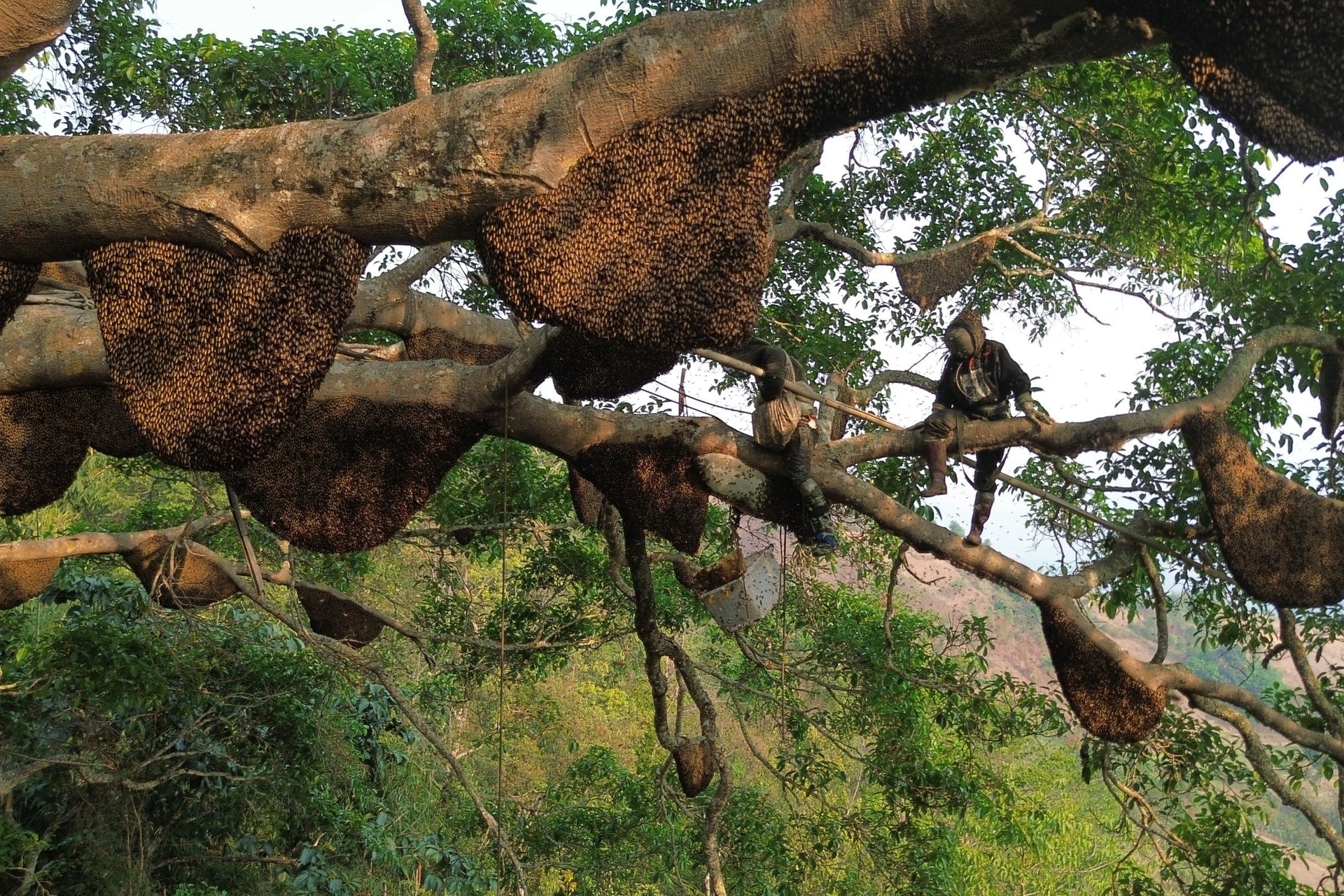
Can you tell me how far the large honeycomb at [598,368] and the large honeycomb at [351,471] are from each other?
0.47 meters

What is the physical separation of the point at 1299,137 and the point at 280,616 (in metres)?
4.96

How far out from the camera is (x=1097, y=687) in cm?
477

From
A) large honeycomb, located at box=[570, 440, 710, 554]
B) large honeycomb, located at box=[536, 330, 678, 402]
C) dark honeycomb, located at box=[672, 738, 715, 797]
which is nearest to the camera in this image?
large honeycomb, located at box=[536, 330, 678, 402]

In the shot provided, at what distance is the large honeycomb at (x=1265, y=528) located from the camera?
15.4ft

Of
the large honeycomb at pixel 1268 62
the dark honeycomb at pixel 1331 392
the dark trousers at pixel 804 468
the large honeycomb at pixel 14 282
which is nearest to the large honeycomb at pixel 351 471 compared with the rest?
the dark trousers at pixel 804 468

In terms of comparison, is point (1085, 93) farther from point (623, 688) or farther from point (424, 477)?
point (623, 688)

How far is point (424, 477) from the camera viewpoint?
4.53 m

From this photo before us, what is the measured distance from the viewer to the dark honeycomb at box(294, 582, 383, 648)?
668cm

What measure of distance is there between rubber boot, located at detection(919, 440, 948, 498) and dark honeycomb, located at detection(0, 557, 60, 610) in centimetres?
423

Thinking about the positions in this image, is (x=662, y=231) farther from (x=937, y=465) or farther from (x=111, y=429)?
(x=111, y=429)

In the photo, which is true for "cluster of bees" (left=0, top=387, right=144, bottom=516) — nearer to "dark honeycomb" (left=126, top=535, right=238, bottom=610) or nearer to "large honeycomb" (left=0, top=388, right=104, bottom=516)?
"large honeycomb" (left=0, top=388, right=104, bottom=516)

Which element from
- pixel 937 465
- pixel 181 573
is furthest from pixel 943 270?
pixel 181 573

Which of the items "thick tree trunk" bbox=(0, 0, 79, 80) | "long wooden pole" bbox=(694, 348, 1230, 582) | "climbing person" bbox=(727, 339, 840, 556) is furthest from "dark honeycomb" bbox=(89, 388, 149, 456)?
"climbing person" bbox=(727, 339, 840, 556)

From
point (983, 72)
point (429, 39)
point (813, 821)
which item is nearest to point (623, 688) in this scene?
point (813, 821)
